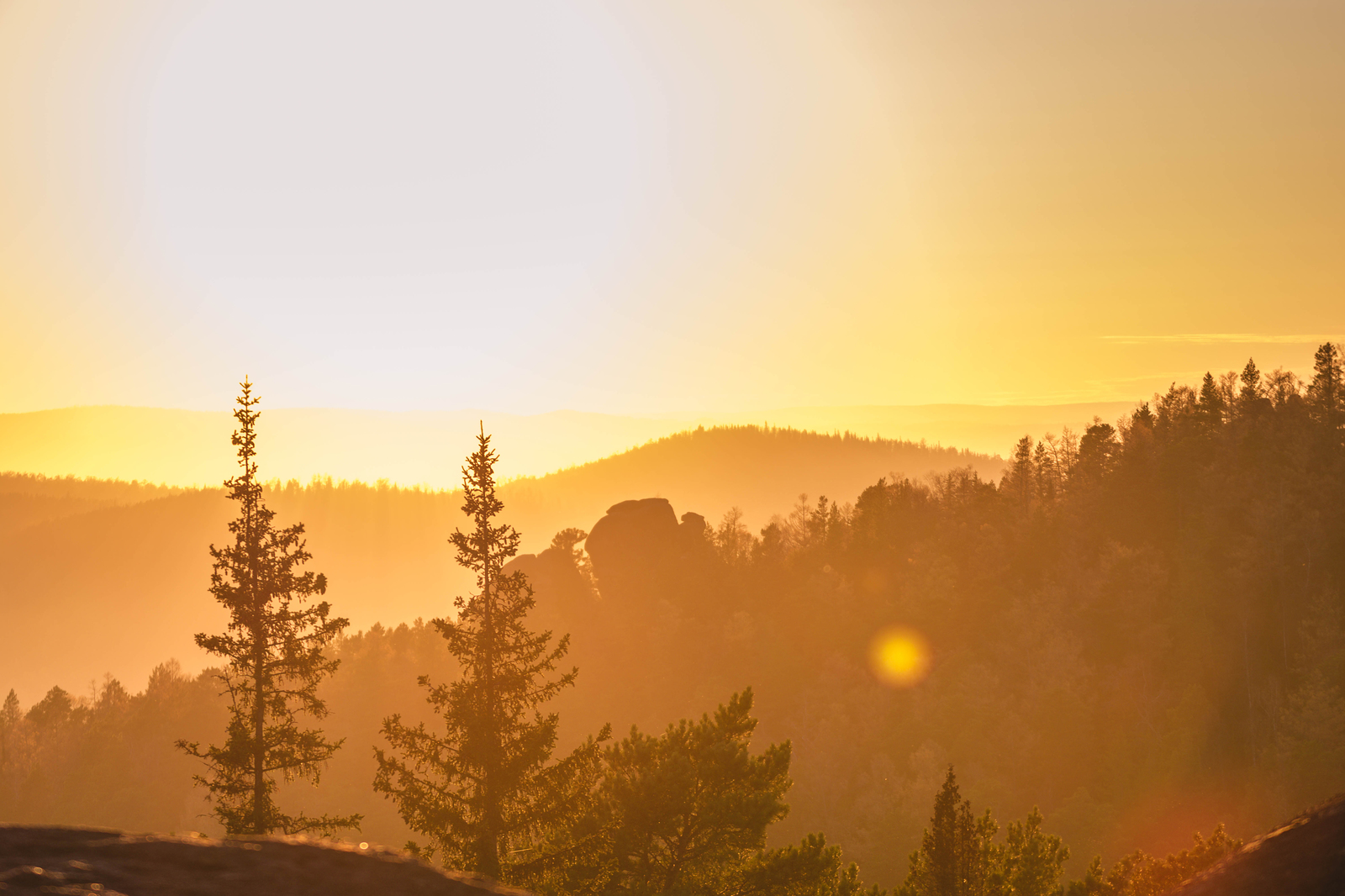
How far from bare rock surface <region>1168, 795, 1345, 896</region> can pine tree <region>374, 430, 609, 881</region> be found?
22488 mm

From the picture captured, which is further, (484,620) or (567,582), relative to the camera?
(567,582)

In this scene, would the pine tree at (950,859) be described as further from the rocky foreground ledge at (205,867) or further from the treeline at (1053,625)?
the treeline at (1053,625)

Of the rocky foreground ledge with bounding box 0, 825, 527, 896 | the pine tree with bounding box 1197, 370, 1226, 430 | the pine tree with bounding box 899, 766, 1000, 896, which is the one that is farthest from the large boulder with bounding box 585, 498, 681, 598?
the rocky foreground ledge with bounding box 0, 825, 527, 896

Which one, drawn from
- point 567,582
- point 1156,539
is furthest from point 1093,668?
point 567,582

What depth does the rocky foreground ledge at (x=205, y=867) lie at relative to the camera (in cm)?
277

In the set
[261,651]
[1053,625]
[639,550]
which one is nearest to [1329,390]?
[1053,625]

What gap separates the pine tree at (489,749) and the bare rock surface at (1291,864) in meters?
22.5

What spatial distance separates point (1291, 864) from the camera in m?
3.18

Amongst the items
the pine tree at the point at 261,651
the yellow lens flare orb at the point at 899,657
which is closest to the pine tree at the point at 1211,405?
the yellow lens flare orb at the point at 899,657

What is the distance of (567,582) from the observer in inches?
4968

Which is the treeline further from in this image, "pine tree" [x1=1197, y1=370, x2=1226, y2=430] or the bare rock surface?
the bare rock surface

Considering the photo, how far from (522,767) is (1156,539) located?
104 meters

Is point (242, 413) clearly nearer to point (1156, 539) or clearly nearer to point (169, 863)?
point (169, 863)

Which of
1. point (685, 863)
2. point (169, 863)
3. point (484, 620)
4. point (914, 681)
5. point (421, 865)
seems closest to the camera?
point (169, 863)
